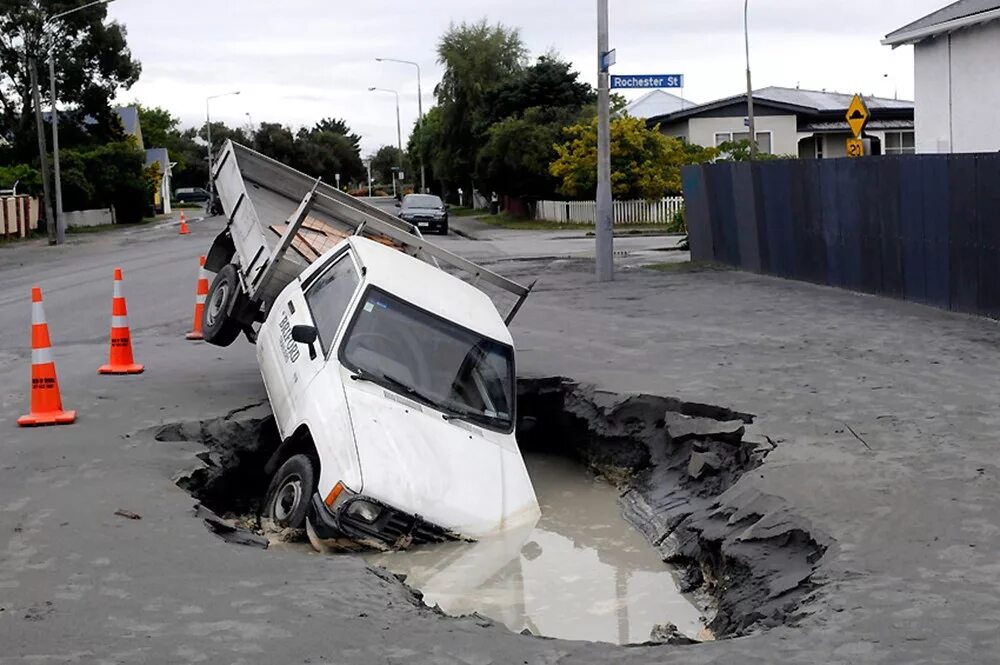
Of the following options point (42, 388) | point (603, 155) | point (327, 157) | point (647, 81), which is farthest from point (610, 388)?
point (327, 157)

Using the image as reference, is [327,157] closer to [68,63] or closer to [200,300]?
[68,63]

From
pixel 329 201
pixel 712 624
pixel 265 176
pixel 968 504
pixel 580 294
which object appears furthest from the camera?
pixel 580 294

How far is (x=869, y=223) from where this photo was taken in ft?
59.5

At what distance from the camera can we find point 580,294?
20.5m

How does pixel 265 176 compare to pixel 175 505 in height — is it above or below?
above

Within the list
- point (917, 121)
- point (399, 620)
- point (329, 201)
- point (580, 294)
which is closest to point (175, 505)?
point (399, 620)

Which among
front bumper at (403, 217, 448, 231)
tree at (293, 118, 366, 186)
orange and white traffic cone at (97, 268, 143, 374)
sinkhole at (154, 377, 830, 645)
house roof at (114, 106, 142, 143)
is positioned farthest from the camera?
tree at (293, 118, 366, 186)

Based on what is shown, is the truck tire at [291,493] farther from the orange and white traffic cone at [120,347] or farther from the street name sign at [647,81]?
the street name sign at [647,81]

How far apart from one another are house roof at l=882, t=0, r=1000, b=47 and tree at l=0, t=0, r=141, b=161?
4493 cm

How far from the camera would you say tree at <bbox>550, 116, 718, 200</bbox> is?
4494cm

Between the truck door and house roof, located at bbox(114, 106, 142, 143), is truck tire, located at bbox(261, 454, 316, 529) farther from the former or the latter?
house roof, located at bbox(114, 106, 142, 143)

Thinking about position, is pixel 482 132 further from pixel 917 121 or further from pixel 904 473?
pixel 904 473

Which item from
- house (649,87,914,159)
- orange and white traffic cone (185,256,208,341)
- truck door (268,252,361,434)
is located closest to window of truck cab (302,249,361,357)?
truck door (268,252,361,434)

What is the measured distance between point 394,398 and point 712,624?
252 centimetres
